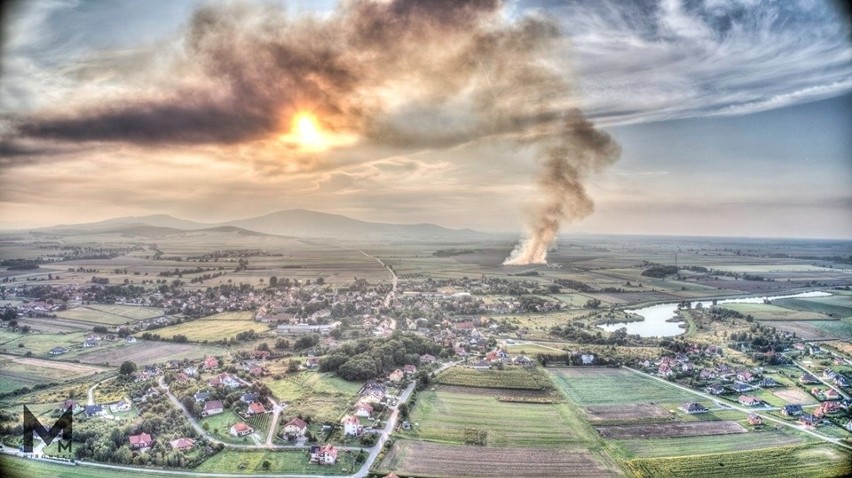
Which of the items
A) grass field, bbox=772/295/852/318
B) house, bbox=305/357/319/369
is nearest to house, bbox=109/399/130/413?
house, bbox=305/357/319/369

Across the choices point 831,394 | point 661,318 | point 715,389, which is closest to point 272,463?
point 715,389

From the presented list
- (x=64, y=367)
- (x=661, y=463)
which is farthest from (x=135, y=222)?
(x=661, y=463)

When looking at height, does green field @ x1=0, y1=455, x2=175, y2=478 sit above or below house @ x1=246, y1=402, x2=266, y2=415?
below

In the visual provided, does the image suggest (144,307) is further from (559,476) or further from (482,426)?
(559,476)

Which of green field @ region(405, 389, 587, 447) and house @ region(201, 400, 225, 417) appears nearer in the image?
green field @ region(405, 389, 587, 447)

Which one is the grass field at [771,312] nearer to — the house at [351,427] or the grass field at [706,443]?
the grass field at [706,443]

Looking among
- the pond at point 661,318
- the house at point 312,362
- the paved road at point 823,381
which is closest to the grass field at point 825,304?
the pond at point 661,318

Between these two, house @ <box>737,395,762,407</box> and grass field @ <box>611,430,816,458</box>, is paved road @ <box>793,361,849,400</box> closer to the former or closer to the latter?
house @ <box>737,395,762,407</box>
